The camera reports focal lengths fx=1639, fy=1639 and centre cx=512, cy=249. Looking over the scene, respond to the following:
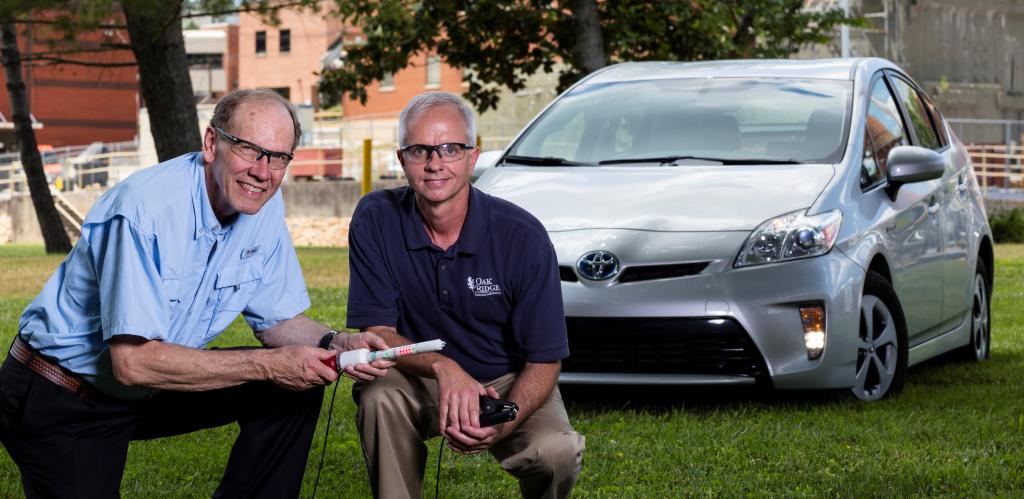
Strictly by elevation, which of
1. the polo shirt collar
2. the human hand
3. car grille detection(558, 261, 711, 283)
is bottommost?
car grille detection(558, 261, 711, 283)

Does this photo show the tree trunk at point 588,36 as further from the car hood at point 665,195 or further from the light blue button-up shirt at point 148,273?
the light blue button-up shirt at point 148,273

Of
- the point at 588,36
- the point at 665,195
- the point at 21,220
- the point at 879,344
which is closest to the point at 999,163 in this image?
the point at 588,36

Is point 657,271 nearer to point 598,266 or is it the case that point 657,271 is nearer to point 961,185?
point 598,266

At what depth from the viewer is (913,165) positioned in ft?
24.4

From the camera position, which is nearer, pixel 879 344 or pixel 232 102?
pixel 232 102

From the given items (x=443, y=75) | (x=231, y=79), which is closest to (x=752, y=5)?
(x=443, y=75)

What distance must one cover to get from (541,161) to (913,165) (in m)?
1.76

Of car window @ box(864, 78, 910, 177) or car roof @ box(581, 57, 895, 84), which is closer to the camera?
car window @ box(864, 78, 910, 177)

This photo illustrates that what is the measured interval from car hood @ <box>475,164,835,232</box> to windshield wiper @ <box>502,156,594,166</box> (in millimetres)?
198

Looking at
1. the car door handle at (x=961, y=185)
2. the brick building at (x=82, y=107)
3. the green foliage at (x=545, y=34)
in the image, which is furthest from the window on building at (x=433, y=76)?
the car door handle at (x=961, y=185)

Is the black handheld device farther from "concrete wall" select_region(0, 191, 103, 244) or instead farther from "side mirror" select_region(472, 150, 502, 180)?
"concrete wall" select_region(0, 191, 103, 244)

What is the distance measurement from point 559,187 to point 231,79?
71209 mm

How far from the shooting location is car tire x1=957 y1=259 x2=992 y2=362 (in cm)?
895

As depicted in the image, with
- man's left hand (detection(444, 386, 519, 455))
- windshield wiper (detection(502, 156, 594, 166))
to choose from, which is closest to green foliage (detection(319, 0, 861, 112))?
windshield wiper (detection(502, 156, 594, 166))
